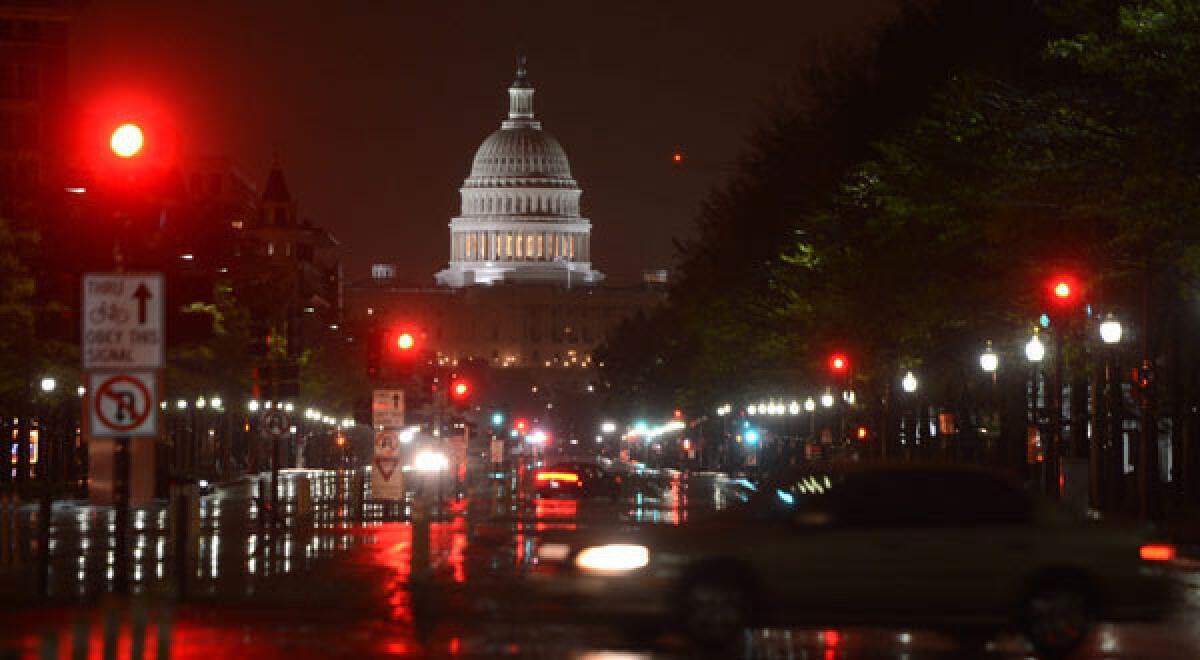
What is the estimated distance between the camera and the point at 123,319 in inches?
1020

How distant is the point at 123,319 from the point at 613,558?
726 centimetres

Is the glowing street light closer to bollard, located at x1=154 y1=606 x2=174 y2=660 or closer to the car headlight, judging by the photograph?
bollard, located at x1=154 y1=606 x2=174 y2=660

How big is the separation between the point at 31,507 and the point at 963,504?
47.6 meters

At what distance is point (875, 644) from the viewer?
22141mm

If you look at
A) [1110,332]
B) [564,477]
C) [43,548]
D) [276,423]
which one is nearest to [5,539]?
[43,548]

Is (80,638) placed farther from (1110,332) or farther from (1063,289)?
(1110,332)

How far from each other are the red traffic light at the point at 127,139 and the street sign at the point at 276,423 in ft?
88.2

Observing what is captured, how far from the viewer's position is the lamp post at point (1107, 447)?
151ft

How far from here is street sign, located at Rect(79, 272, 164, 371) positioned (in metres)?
25.8

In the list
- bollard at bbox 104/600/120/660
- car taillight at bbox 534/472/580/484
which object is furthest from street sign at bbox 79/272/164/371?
car taillight at bbox 534/472/580/484

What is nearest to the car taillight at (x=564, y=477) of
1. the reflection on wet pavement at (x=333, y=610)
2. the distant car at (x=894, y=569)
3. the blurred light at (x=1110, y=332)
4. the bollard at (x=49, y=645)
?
the reflection on wet pavement at (x=333, y=610)

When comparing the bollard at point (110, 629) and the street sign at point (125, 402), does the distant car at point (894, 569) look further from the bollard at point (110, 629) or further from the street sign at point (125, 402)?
the street sign at point (125, 402)

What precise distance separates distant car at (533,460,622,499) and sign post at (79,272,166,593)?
→ 44432 millimetres

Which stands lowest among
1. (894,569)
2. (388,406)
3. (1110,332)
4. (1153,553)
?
(894,569)
